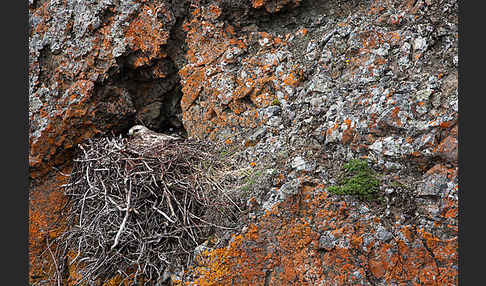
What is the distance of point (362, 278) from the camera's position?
3.09 m

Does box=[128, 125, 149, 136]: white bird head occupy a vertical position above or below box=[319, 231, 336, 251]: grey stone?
above

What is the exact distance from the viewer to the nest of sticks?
3811 millimetres

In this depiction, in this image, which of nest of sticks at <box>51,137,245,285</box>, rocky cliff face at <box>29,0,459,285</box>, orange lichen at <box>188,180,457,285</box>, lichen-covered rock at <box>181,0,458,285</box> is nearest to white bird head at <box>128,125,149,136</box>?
rocky cliff face at <box>29,0,459,285</box>

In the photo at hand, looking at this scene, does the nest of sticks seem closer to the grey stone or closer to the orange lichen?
the orange lichen

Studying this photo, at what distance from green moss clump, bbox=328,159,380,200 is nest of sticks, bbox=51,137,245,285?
990 mm

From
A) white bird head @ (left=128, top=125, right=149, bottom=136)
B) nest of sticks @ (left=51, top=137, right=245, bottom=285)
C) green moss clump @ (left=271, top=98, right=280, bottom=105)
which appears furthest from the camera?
white bird head @ (left=128, top=125, right=149, bottom=136)

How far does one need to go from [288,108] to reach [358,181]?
1.34 m

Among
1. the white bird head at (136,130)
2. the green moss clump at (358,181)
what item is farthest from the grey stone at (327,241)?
the white bird head at (136,130)

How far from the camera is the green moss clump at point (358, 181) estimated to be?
3.37 metres

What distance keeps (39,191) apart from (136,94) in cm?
184

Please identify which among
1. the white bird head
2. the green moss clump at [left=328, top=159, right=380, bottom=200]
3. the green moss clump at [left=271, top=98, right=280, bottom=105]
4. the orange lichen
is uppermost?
the white bird head

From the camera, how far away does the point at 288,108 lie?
4.43 metres

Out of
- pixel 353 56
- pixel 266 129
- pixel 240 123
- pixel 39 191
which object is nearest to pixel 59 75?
pixel 39 191

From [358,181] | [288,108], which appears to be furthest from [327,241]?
[288,108]
